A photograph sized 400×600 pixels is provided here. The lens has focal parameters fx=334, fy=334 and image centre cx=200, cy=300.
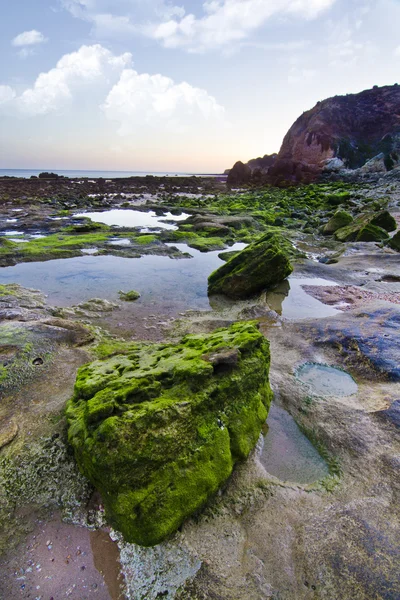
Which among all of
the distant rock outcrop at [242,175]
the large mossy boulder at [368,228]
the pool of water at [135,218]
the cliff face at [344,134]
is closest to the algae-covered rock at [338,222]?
the large mossy boulder at [368,228]

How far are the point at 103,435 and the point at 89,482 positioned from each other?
873 mm

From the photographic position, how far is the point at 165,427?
3777mm

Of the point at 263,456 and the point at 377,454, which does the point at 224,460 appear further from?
the point at 377,454

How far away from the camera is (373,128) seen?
245 ft

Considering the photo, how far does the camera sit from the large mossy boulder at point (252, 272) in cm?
1056

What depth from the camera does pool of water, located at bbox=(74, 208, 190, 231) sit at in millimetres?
23562

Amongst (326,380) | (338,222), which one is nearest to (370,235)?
(338,222)

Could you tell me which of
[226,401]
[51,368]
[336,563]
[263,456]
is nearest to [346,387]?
[263,456]

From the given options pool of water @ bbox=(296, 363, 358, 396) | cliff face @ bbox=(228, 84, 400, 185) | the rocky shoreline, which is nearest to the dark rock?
cliff face @ bbox=(228, 84, 400, 185)

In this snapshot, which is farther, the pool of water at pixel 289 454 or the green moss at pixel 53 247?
the green moss at pixel 53 247

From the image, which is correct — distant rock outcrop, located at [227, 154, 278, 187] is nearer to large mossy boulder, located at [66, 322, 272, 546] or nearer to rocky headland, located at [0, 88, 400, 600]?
rocky headland, located at [0, 88, 400, 600]

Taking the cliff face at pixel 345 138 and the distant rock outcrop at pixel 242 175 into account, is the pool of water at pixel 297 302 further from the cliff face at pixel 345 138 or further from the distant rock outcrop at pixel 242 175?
the distant rock outcrop at pixel 242 175

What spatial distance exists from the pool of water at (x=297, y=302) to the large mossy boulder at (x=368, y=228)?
255 inches

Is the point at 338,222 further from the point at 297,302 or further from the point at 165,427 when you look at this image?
the point at 165,427
